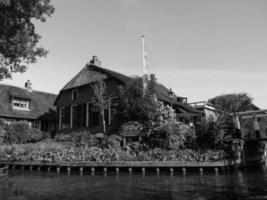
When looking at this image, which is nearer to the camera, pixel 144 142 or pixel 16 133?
pixel 144 142

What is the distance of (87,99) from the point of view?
3328 centimetres

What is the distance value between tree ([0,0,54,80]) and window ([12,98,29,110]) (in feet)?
72.8

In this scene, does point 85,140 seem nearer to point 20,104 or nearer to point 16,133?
point 16,133

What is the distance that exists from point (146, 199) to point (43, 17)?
13.2 m

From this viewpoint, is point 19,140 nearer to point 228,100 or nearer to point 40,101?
point 40,101

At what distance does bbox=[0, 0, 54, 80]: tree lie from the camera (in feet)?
51.4

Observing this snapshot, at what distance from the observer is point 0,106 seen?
36.0 m

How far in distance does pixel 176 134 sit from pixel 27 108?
83.7ft

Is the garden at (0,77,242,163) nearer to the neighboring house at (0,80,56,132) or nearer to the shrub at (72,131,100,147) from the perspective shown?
the shrub at (72,131,100,147)

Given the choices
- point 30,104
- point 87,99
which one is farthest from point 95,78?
point 30,104

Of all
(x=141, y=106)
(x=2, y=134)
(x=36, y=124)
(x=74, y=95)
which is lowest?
(x=2, y=134)

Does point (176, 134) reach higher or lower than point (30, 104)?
lower

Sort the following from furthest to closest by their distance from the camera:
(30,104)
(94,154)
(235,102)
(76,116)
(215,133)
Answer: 1. (235,102)
2. (30,104)
3. (76,116)
4. (94,154)
5. (215,133)

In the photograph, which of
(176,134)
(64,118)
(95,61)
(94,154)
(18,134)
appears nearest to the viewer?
(94,154)
